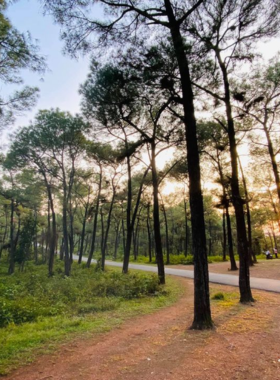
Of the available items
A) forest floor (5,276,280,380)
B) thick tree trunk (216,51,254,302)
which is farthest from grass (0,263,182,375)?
thick tree trunk (216,51,254,302)

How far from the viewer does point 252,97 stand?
12.2m

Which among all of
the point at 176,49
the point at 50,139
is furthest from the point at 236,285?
the point at 50,139

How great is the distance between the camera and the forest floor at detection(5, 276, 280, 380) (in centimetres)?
371

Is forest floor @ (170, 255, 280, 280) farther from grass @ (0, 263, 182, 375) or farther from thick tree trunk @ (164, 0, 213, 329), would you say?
thick tree trunk @ (164, 0, 213, 329)

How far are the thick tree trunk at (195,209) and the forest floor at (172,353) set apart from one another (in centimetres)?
49

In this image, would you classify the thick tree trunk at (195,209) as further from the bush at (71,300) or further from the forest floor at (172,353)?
the bush at (71,300)

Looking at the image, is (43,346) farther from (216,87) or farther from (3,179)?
(3,179)

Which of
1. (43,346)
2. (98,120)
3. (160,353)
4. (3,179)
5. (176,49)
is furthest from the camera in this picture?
(3,179)

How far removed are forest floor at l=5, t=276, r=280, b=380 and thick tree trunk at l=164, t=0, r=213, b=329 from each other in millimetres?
487

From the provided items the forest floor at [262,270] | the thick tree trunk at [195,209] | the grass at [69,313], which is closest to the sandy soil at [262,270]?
the forest floor at [262,270]

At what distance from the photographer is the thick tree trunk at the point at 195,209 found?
19.2ft

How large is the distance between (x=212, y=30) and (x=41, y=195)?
27.6 m

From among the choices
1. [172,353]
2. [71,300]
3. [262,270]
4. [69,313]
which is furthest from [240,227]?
[262,270]

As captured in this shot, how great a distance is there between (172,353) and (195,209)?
3.13 m
